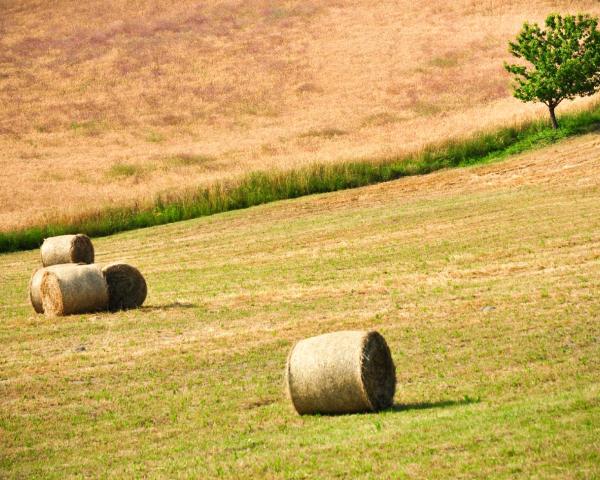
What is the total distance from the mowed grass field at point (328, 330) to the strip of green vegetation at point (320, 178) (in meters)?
8.65

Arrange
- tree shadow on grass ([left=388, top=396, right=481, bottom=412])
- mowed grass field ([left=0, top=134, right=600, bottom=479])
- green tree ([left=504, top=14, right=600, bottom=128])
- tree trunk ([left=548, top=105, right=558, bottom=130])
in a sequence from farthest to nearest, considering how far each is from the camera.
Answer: tree trunk ([left=548, top=105, right=558, bottom=130]), green tree ([left=504, top=14, right=600, bottom=128]), tree shadow on grass ([left=388, top=396, right=481, bottom=412]), mowed grass field ([left=0, top=134, right=600, bottom=479])

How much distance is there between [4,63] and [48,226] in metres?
37.6

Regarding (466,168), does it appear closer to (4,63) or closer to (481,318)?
(481,318)

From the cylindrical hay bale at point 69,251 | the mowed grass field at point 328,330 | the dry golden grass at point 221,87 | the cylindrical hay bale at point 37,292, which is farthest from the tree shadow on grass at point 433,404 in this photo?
the dry golden grass at point 221,87

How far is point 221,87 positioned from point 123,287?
5029 centimetres

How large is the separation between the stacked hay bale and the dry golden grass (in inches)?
842

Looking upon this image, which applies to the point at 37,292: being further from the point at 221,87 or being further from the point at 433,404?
the point at 221,87

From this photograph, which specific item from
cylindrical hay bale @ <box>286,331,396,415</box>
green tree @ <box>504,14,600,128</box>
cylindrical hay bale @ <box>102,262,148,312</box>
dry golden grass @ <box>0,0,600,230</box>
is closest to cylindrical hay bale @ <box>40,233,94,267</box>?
cylindrical hay bale @ <box>102,262,148,312</box>

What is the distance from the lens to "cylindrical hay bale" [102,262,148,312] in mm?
24219

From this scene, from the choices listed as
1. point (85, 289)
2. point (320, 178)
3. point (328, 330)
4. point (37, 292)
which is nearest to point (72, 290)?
point (85, 289)

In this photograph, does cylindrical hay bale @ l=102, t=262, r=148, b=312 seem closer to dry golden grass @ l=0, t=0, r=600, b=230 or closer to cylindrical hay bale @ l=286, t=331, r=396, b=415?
cylindrical hay bale @ l=286, t=331, r=396, b=415

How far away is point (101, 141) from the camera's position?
6316 centimetres

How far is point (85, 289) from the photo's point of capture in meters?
23.5

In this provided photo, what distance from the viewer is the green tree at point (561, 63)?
155 feet
